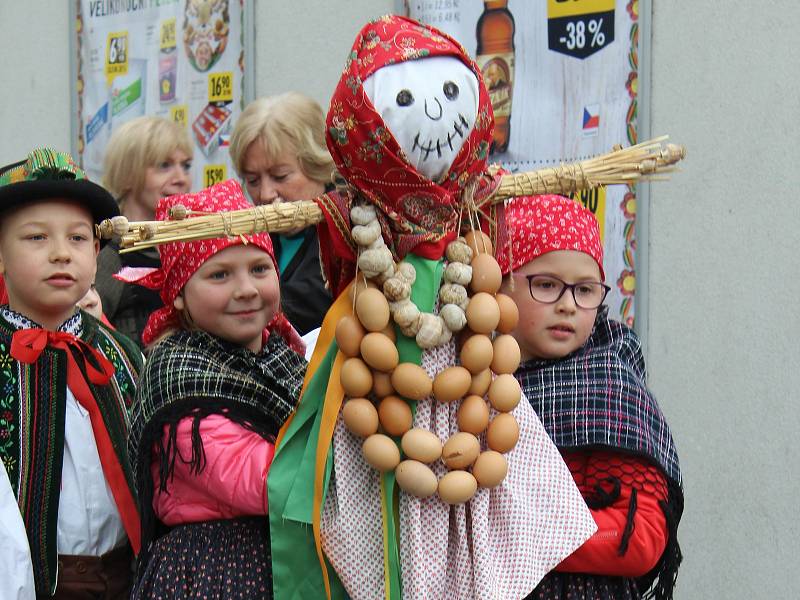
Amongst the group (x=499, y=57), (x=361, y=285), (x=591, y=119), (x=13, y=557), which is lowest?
(x=13, y=557)

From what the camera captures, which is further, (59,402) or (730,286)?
(730,286)

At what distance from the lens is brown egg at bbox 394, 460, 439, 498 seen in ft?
6.72

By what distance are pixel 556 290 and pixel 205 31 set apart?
3.41m

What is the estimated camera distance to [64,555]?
2.74m

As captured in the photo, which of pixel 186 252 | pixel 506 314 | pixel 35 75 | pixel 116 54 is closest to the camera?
pixel 506 314

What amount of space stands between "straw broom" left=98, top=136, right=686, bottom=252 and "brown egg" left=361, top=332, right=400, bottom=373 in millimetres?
246

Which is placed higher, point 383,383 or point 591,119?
point 591,119

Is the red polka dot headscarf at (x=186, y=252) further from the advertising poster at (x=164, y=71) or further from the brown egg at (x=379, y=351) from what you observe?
the advertising poster at (x=164, y=71)

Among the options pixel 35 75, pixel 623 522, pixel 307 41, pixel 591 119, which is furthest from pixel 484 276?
pixel 35 75

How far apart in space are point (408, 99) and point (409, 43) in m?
0.11

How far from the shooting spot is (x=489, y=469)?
2.10 meters

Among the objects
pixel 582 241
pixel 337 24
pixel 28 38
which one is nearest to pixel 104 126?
pixel 28 38

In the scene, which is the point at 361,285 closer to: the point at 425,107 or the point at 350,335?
the point at 350,335

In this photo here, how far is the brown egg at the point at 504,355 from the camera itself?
214 centimetres
